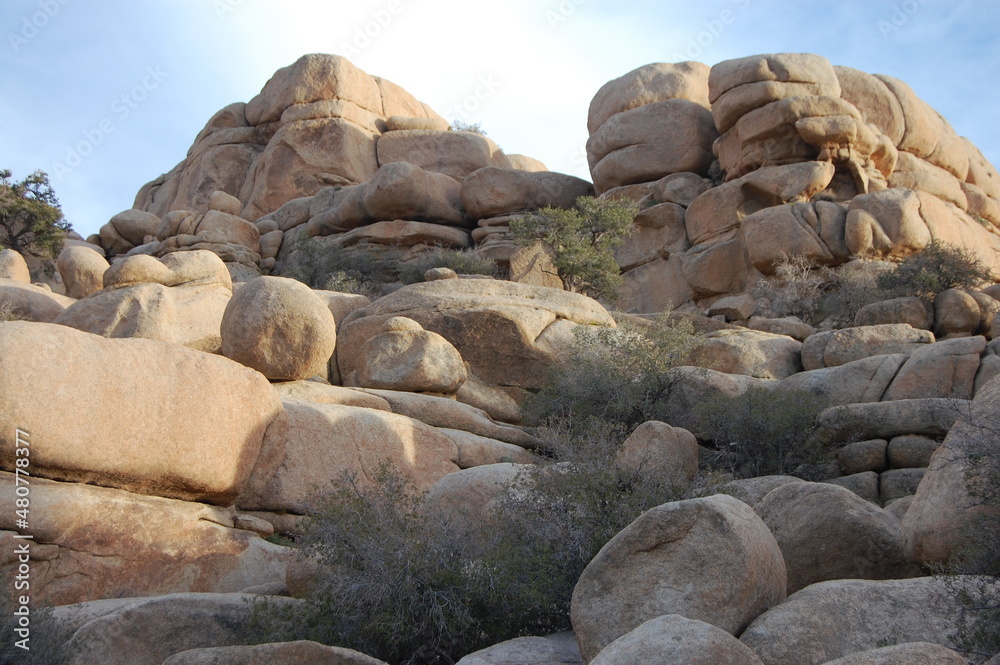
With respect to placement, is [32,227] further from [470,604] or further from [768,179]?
[470,604]

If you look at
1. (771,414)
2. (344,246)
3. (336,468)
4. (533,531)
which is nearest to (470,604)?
(533,531)

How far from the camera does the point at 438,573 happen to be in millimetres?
5219

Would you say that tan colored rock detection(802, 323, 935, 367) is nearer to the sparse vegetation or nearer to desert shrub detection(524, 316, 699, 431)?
desert shrub detection(524, 316, 699, 431)

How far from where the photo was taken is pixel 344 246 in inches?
1042

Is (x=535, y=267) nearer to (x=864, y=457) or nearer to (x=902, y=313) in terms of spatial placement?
(x=902, y=313)

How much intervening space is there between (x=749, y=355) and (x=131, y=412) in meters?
10.3

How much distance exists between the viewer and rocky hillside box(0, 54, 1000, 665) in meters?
4.48

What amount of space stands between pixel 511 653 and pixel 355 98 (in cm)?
2992

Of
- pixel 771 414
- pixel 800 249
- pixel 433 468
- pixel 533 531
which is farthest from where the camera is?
pixel 800 249

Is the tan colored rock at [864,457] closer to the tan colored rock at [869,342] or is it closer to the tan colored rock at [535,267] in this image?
the tan colored rock at [869,342]

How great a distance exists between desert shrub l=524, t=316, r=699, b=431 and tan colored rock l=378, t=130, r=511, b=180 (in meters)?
18.9

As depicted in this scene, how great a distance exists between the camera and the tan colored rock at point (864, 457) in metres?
9.73

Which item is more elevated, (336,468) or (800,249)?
(800,249)

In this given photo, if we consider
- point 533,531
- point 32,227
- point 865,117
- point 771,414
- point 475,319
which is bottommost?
point 533,531
